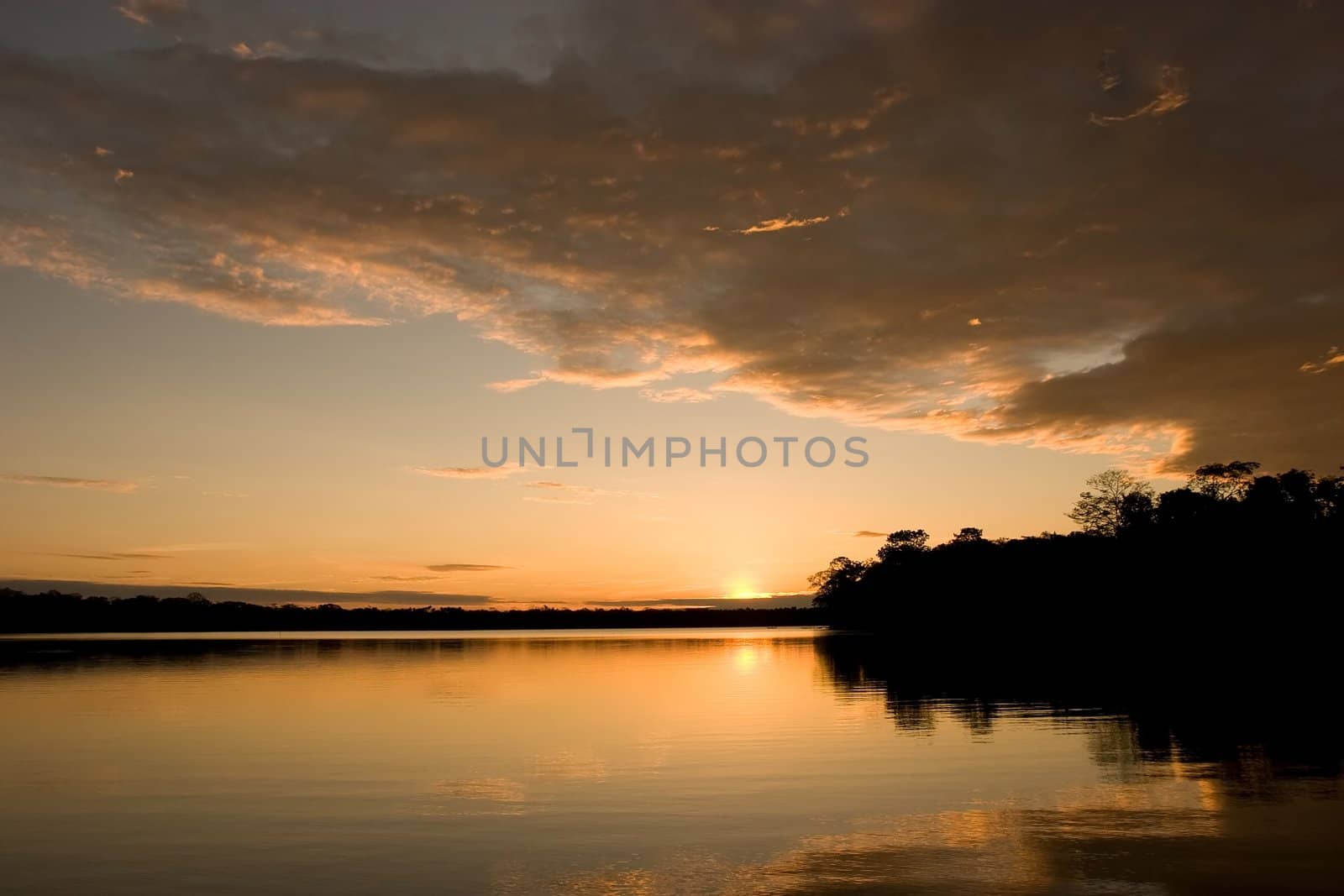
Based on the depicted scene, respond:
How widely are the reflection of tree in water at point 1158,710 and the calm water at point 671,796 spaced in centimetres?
22

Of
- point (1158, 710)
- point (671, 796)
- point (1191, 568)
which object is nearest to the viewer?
point (671, 796)

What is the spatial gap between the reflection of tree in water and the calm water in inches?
8.8

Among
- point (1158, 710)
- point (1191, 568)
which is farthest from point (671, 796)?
point (1191, 568)

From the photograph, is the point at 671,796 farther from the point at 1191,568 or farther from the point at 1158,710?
the point at 1191,568

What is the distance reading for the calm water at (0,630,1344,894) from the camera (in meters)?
16.0

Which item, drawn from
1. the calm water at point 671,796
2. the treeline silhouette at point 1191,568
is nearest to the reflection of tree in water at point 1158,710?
the calm water at point 671,796

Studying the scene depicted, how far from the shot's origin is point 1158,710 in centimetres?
3872

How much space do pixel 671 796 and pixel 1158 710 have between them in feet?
80.4

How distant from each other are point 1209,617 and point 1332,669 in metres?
44.4

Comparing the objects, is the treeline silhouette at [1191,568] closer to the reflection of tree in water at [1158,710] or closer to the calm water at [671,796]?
the reflection of tree in water at [1158,710]

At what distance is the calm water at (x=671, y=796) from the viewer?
16.0 m

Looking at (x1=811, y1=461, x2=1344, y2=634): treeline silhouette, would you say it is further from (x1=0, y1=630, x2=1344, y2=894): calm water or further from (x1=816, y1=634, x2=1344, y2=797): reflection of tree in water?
(x1=0, y1=630, x2=1344, y2=894): calm water

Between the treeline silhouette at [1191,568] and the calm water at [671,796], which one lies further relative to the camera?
the treeline silhouette at [1191,568]

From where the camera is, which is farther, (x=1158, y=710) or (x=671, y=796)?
(x=1158, y=710)
